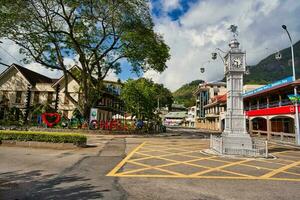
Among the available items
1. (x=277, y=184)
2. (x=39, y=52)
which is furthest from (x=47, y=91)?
(x=277, y=184)

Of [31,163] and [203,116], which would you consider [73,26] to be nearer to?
[31,163]

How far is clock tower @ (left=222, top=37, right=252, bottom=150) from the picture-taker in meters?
15.8

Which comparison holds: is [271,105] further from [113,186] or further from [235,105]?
[113,186]

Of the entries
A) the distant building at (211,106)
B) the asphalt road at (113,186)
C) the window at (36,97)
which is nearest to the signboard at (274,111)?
the distant building at (211,106)

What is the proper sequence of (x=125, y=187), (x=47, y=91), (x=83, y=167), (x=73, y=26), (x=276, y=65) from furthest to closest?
(x=276, y=65), (x=47, y=91), (x=73, y=26), (x=83, y=167), (x=125, y=187)

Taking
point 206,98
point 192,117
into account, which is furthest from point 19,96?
point 192,117

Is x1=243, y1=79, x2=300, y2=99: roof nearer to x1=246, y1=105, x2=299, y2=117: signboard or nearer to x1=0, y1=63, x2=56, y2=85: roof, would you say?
x1=246, y1=105, x2=299, y2=117: signboard

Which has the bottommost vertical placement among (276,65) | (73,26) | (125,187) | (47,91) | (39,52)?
(125,187)

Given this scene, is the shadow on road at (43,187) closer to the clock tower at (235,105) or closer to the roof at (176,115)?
the clock tower at (235,105)

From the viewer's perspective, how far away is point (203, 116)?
241 ft

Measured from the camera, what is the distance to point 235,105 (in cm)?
1667

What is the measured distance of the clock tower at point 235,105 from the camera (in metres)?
15.8

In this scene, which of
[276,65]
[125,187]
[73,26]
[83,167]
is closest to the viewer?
[125,187]

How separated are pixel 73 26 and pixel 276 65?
183257 mm
